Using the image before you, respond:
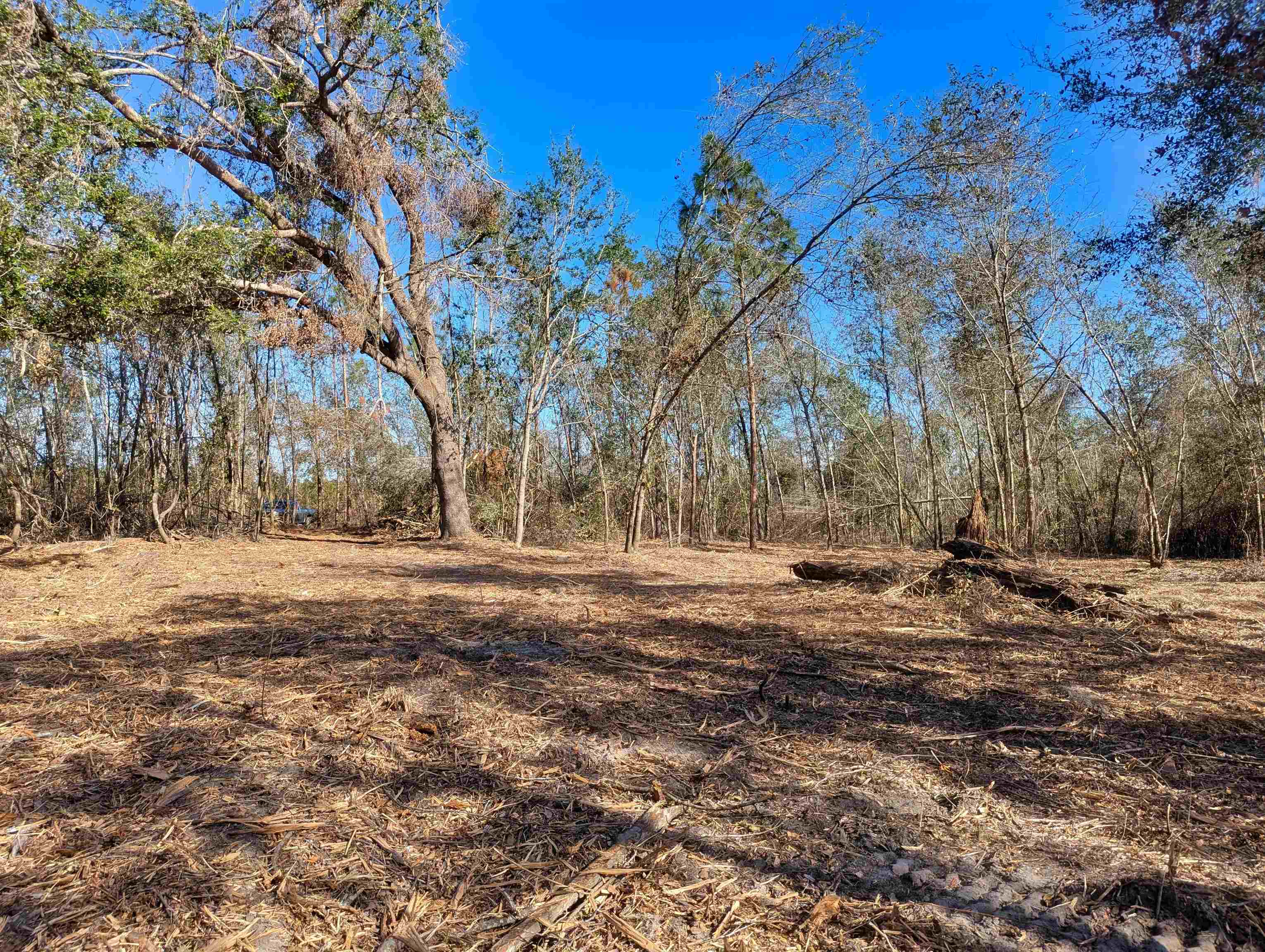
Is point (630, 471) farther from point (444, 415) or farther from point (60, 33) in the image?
point (60, 33)

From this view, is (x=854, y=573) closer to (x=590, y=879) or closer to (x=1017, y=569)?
(x=1017, y=569)

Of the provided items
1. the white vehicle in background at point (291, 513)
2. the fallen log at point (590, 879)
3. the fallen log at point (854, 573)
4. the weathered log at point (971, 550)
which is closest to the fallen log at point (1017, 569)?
the weathered log at point (971, 550)

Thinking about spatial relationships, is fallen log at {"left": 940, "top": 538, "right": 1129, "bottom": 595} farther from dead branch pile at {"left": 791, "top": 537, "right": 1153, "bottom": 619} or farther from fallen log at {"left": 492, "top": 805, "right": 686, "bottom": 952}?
fallen log at {"left": 492, "top": 805, "right": 686, "bottom": 952}

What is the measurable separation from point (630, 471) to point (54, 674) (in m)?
16.0

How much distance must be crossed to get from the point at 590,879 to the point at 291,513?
16242 mm

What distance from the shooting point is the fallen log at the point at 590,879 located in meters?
1.38

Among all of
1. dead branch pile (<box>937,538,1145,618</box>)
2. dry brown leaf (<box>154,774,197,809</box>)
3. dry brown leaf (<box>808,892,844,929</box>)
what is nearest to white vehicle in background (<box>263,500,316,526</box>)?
dry brown leaf (<box>154,774,197,809</box>)

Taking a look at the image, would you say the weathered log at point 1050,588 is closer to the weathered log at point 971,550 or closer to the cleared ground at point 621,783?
the weathered log at point 971,550

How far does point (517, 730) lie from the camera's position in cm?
247

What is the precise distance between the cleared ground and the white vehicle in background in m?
11.5

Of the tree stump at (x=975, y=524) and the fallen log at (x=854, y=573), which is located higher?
the tree stump at (x=975, y=524)

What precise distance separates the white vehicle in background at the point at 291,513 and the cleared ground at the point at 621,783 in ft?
37.6

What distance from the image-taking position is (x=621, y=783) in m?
2.10

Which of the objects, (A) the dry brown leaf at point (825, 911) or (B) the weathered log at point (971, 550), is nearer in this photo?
(A) the dry brown leaf at point (825, 911)
